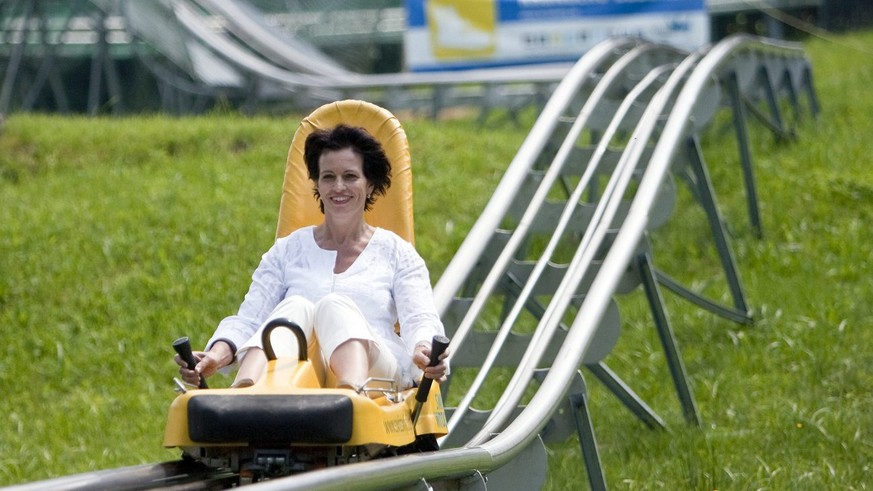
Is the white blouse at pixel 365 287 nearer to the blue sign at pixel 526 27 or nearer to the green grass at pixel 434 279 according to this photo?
the green grass at pixel 434 279

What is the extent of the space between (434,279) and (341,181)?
476 cm

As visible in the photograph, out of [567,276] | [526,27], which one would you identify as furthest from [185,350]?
[526,27]

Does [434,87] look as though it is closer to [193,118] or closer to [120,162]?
[193,118]

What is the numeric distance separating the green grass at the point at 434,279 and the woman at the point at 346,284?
85.2 inches

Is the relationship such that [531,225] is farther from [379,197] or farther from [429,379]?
[429,379]

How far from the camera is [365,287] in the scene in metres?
Result: 4.76

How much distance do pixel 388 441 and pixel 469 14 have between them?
1220cm

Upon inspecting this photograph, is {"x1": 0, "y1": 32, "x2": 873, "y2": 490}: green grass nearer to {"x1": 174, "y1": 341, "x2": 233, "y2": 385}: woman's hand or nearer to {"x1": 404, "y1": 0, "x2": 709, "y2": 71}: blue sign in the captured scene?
{"x1": 174, "y1": 341, "x2": 233, "y2": 385}: woman's hand

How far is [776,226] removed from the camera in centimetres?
1080

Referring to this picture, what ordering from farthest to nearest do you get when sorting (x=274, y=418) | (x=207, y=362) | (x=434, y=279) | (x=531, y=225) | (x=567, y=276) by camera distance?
(x=434, y=279)
(x=531, y=225)
(x=567, y=276)
(x=207, y=362)
(x=274, y=418)

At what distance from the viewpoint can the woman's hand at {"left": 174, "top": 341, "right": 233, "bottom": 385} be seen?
4.33m

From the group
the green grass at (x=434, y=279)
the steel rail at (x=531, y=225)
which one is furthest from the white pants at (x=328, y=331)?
the green grass at (x=434, y=279)

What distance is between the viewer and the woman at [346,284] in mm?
4508

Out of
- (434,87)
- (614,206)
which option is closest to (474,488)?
(614,206)
